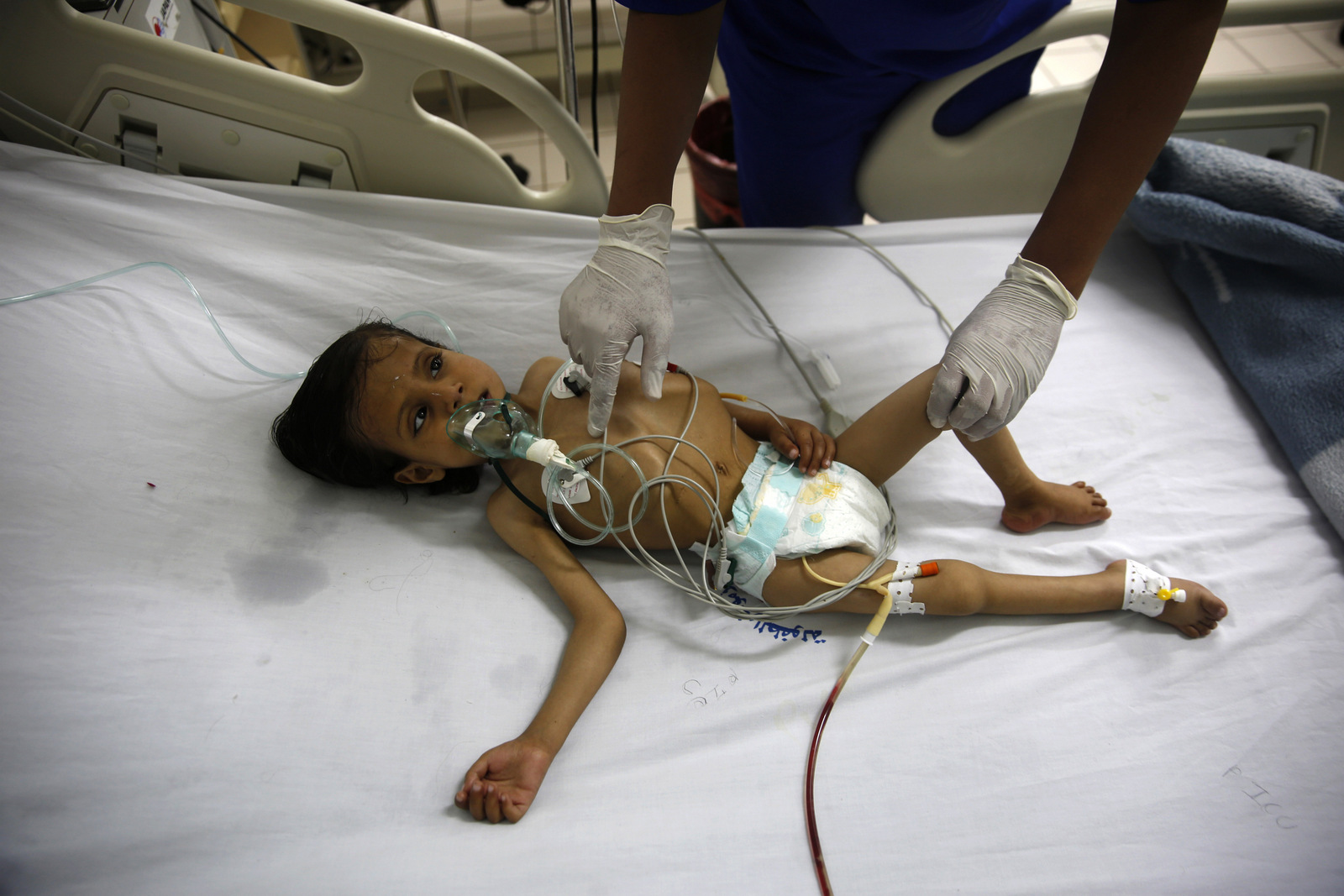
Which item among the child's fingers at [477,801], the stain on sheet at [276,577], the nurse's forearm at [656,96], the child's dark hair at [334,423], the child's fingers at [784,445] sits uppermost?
the nurse's forearm at [656,96]

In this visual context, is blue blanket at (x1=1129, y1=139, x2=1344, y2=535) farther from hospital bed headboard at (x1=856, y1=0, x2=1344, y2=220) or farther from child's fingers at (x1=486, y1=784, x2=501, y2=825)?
child's fingers at (x1=486, y1=784, x2=501, y2=825)

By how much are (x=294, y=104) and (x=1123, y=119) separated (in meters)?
1.45

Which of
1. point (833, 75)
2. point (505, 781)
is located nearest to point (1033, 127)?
point (833, 75)

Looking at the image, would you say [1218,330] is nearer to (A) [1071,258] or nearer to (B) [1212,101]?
(B) [1212,101]

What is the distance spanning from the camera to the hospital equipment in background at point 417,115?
138 cm

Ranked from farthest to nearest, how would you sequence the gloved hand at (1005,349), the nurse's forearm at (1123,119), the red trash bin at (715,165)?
1. the red trash bin at (715,165)
2. the gloved hand at (1005,349)
3. the nurse's forearm at (1123,119)

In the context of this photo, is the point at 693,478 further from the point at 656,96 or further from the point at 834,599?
the point at 656,96

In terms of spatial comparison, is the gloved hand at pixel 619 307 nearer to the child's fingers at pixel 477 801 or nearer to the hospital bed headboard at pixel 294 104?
the hospital bed headboard at pixel 294 104

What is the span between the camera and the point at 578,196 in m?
1.66

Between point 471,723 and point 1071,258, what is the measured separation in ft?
3.62

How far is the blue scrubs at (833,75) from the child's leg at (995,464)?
0.62 meters

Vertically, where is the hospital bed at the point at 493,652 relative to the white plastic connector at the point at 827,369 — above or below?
below

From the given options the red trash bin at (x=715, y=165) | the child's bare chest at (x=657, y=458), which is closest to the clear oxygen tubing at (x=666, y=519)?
the child's bare chest at (x=657, y=458)

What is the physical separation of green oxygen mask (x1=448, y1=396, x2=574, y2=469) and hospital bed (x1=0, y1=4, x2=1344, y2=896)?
0.59 ft
